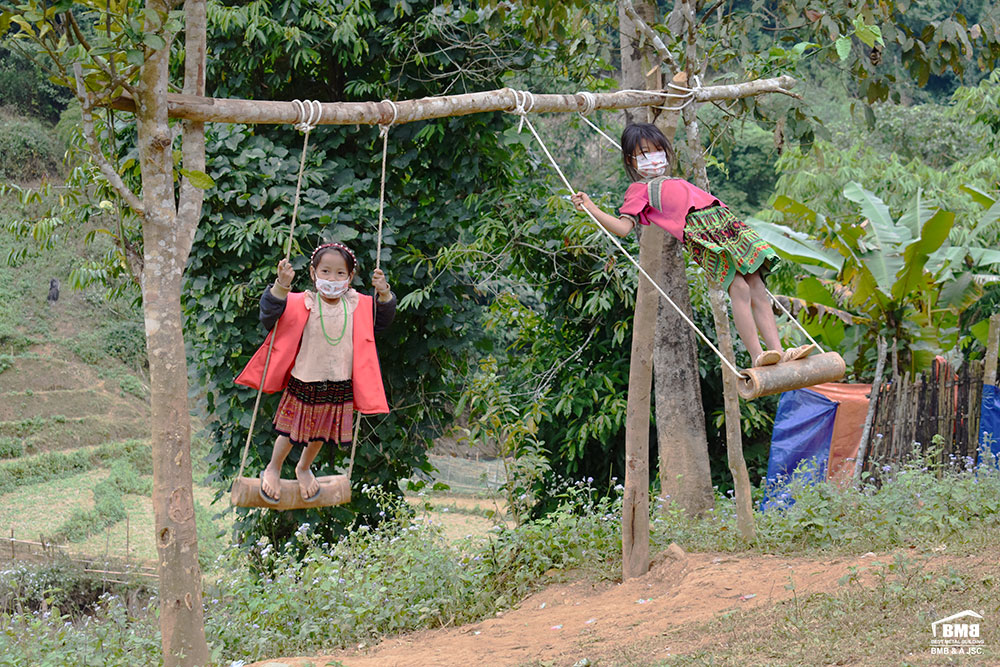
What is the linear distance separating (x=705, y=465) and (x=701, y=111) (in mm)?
16146

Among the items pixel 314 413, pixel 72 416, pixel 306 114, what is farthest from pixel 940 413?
pixel 72 416

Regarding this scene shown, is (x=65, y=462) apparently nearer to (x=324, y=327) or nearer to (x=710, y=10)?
(x=324, y=327)

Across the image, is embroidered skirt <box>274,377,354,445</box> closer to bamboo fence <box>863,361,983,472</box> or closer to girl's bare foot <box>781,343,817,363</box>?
girl's bare foot <box>781,343,817,363</box>

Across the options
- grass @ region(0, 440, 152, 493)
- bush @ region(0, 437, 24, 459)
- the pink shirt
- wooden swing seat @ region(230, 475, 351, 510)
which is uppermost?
the pink shirt

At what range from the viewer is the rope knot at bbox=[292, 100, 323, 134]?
159 inches

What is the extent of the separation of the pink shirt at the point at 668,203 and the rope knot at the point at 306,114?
1465 mm

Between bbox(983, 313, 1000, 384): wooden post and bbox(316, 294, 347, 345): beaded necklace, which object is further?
bbox(983, 313, 1000, 384): wooden post

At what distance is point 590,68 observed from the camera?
7469mm

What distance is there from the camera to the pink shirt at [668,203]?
14.0ft

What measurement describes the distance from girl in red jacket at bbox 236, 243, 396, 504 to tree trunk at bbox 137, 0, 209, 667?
0.48 m

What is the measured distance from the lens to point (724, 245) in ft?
13.7

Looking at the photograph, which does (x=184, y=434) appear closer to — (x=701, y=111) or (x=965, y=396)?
(x=965, y=396)

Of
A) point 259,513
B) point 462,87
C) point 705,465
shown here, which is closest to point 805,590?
point 705,465

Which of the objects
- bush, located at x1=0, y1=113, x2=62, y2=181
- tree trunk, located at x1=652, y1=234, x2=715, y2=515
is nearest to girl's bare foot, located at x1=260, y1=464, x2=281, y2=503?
tree trunk, located at x1=652, y1=234, x2=715, y2=515
